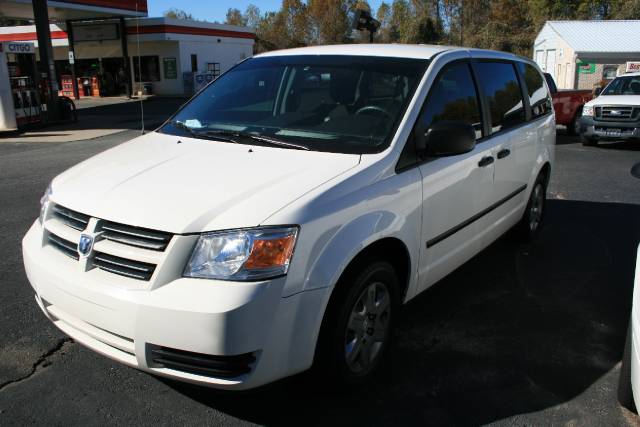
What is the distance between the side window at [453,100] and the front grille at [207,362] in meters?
1.80

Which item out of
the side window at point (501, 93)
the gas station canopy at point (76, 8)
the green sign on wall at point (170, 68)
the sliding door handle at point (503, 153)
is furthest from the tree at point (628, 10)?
the sliding door handle at point (503, 153)

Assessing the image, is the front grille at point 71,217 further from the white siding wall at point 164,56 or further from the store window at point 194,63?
the store window at point 194,63

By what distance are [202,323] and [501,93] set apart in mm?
3328

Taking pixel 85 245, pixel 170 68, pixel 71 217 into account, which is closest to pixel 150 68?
pixel 170 68

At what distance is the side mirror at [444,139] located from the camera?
129 inches

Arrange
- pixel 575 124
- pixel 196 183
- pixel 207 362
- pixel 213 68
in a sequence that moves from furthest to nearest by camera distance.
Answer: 1. pixel 213 68
2. pixel 575 124
3. pixel 196 183
4. pixel 207 362

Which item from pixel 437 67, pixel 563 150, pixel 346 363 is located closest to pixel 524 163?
pixel 437 67

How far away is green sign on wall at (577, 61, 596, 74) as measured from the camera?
31141 millimetres

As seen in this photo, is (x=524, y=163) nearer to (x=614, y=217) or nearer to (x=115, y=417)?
(x=614, y=217)

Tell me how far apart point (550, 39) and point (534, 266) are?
35.5 m

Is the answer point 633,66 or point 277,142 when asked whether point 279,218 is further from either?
point 633,66

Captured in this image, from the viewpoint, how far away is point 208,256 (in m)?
2.49

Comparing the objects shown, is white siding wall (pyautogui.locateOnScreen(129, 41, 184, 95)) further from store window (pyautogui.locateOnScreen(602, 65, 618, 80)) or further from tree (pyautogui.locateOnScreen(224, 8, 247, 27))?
tree (pyautogui.locateOnScreen(224, 8, 247, 27))

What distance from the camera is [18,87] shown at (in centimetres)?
1689
